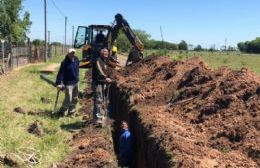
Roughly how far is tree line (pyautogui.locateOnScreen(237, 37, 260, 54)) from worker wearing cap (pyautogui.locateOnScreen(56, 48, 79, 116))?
89.8 meters

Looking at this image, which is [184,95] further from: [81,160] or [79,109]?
[79,109]

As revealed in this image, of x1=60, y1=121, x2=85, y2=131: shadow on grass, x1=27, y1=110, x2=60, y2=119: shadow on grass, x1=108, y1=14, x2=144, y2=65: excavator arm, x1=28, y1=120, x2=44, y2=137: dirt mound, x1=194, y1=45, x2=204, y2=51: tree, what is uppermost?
x1=108, y1=14, x2=144, y2=65: excavator arm

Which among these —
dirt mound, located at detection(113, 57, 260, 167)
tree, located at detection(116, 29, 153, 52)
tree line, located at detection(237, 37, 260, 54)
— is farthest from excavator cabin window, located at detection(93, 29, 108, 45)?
tree line, located at detection(237, 37, 260, 54)

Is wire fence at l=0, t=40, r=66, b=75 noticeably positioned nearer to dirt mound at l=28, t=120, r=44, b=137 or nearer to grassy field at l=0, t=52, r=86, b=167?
grassy field at l=0, t=52, r=86, b=167

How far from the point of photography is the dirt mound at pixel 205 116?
7266 mm

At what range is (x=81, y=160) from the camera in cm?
952

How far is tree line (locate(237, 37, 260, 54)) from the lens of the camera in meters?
103

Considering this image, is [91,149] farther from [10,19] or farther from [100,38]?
[10,19]

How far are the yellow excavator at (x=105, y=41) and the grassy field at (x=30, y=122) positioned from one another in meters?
5.31

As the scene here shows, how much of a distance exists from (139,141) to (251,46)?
328ft

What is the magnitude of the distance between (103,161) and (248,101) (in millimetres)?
2804

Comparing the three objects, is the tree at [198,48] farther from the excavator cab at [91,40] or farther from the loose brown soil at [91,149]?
the loose brown soil at [91,149]

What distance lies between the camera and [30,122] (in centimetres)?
1259

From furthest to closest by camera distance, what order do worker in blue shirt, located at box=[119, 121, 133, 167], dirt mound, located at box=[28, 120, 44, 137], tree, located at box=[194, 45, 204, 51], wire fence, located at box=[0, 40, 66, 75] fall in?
1. tree, located at box=[194, 45, 204, 51]
2. wire fence, located at box=[0, 40, 66, 75]
3. dirt mound, located at box=[28, 120, 44, 137]
4. worker in blue shirt, located at box=[119, 121, 133, 167]
